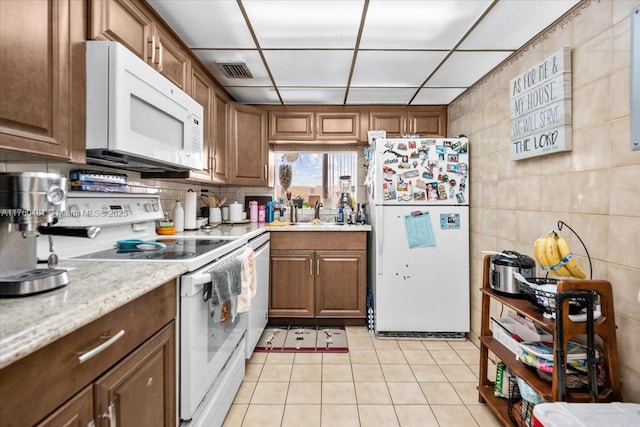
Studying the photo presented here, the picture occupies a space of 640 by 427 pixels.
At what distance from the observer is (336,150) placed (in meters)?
3.62

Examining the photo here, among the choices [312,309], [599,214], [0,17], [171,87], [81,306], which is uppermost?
[171,87]

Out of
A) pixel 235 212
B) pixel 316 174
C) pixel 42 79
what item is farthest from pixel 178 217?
pixel 316 174

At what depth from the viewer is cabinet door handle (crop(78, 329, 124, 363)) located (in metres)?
0.73

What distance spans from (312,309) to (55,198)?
236 cm

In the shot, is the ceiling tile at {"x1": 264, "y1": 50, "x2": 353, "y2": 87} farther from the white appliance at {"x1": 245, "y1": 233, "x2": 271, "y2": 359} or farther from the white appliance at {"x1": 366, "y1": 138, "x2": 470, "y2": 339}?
the white appliance at {"x1": 245, "y1": 233, "x2": 271, "y2": 359}

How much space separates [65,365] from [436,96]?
3.16 meters

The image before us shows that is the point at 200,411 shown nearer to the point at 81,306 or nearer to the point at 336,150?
the point at 81,306

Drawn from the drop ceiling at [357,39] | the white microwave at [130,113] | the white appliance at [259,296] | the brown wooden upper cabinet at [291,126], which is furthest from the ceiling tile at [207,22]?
the white appliance at [259,296]

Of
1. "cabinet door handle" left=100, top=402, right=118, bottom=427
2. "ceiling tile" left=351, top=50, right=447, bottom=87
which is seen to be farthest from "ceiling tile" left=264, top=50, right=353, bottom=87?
"cabinet door handle" left=100, top=402, right=118, bottom=427

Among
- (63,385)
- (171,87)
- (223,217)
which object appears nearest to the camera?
(63,385)

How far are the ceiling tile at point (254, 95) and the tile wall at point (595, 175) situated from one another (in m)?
1.88

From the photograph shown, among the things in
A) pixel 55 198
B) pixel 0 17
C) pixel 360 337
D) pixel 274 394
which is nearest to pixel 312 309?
pixel 360 337

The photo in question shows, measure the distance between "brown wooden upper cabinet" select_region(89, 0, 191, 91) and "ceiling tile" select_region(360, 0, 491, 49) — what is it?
1.13m

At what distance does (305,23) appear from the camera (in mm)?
1840
